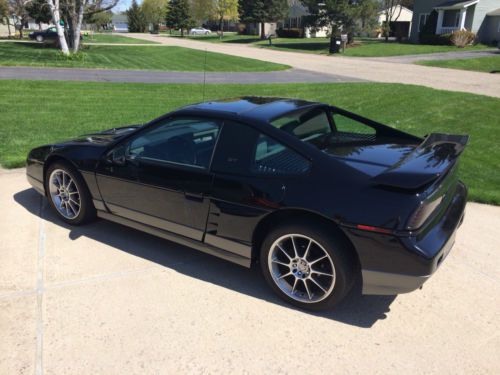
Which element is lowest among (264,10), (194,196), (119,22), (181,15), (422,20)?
(194,196)

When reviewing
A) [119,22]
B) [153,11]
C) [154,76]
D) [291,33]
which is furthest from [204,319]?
[119,22]

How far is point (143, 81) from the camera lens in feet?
56.9

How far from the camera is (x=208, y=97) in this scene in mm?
13633

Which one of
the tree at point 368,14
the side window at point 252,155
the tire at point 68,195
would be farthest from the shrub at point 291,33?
the side window at point 252,155

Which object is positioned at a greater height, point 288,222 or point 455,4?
point 455,4

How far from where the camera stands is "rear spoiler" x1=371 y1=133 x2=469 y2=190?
295 centimetres

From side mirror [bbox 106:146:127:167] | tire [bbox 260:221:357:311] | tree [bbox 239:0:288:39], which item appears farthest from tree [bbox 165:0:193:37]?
tire [bbox 260:221:357:311]

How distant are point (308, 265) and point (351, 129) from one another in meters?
1.65

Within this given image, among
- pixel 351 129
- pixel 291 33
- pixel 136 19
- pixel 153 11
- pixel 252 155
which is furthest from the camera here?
pixel 153 11

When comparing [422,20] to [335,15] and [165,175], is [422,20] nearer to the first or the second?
[335,15]

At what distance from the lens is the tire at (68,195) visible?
456 centimetres

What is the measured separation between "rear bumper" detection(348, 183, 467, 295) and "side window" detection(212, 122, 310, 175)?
0.71 metres

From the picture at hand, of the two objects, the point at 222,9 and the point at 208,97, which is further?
the point at 222,9

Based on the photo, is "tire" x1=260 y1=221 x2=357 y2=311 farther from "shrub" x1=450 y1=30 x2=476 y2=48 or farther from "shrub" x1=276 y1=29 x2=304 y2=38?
"shrub" x1=276 y1=29 x2=304 y2=38
